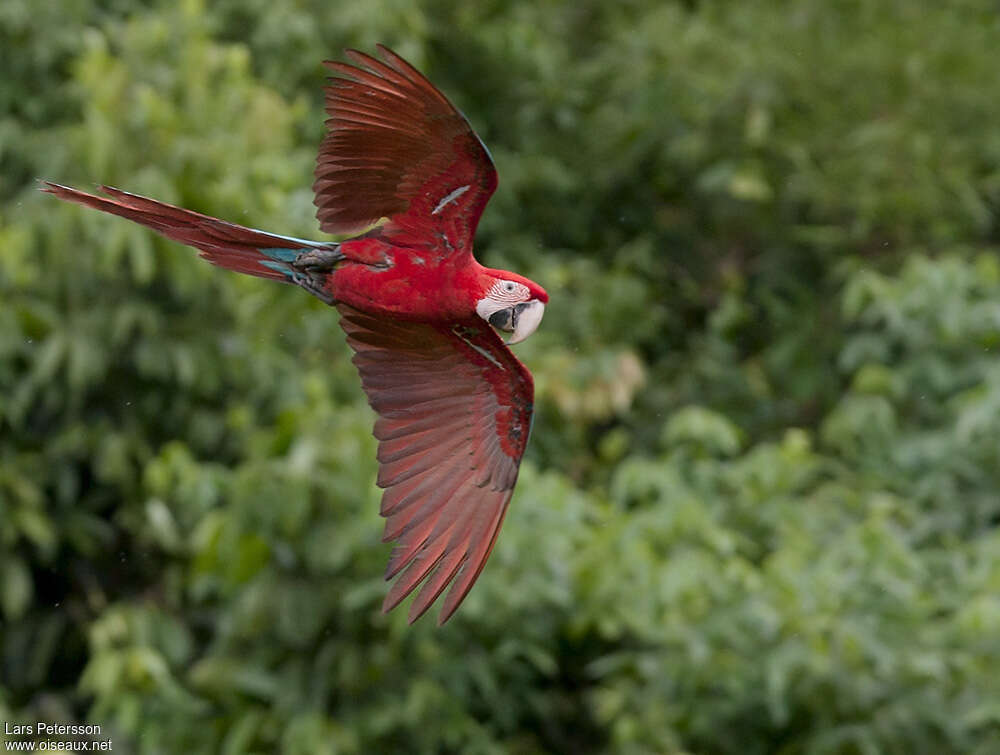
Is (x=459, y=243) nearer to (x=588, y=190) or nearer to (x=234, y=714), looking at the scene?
(x=234, y=714)

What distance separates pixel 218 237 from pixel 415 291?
1.16ft

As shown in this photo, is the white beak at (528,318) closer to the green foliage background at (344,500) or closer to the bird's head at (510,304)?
the bird's head at (510,304)

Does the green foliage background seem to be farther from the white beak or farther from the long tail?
the white beak

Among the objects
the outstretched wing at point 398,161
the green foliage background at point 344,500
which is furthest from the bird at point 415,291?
the green foliage background at point 344,500

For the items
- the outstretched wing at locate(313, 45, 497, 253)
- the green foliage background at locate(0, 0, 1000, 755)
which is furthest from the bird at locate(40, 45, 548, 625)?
the green foliage background at locate(0, 0, 1000, 755)

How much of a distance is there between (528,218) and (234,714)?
2.50m

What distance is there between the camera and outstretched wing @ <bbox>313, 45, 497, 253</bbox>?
2305 mm

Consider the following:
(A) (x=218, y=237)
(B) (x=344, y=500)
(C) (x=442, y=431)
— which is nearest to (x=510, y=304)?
(C) (x=442, y=431)

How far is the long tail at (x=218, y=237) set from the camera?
7.73 feet

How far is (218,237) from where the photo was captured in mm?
2469

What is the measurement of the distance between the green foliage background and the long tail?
1.33m

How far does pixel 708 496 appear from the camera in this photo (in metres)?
4.48

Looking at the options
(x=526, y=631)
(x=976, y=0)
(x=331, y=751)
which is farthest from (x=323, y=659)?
(x=976, y=0)

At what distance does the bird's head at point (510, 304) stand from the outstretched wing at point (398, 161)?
88mm
